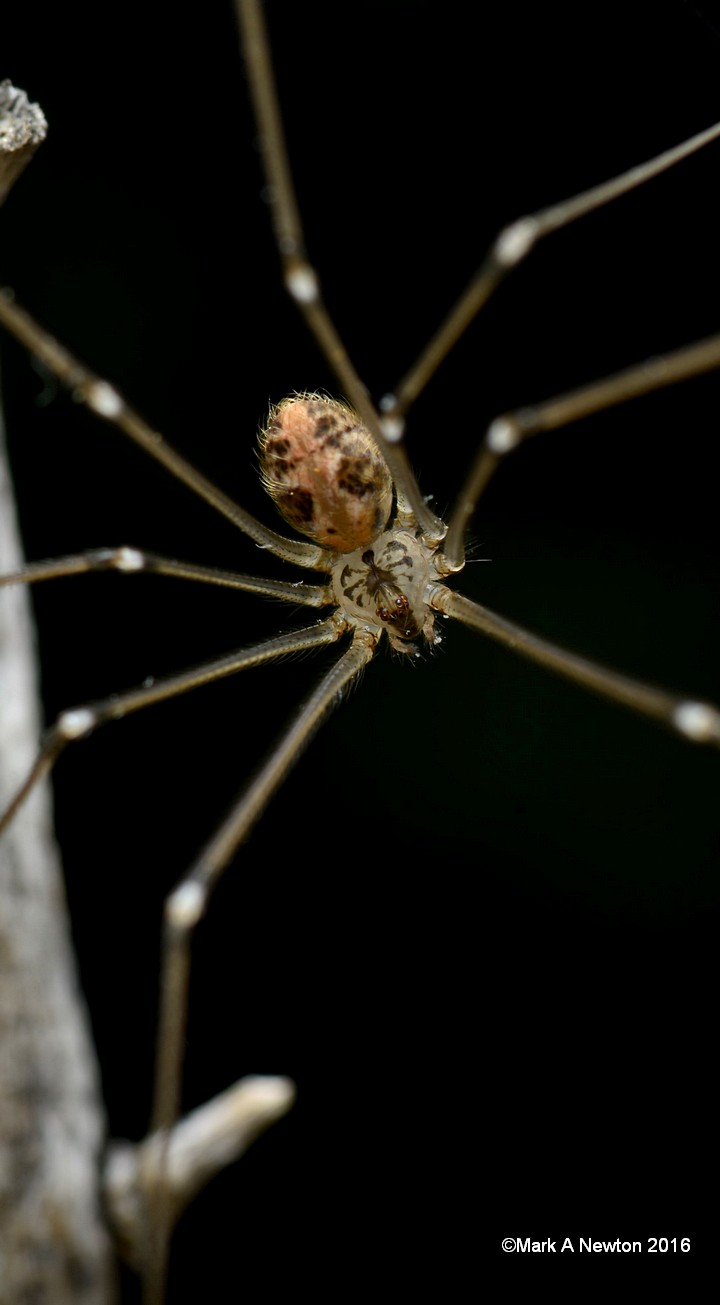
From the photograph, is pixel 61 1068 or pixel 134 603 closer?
pixel 61 1068

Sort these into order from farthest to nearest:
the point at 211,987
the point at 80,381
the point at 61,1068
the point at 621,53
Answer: the point at 211,987 → the point at 621,53 → the point at 80,381 → the point at 61,1068

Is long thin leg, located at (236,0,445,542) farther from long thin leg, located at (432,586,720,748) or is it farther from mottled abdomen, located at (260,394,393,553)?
long thin leg, located at (432,586,720,748)

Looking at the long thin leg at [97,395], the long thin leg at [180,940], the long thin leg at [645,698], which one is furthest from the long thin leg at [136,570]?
the long thin leg at [645,698]

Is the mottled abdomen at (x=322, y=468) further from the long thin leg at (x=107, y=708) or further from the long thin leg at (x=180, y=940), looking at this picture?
the long thin leg at (x=180, y=940)

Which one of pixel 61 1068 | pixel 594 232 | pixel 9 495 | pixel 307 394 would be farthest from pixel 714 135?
pixel 61 1068

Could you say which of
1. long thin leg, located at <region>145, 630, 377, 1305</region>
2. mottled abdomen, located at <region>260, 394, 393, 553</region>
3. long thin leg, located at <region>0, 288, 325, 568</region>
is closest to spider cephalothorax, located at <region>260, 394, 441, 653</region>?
mottled abdomen, located at <region>260, 394, 393, 553</region>

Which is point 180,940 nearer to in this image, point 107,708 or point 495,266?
point 107,708

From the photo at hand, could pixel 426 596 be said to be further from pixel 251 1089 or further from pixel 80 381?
pixel 251 1089
